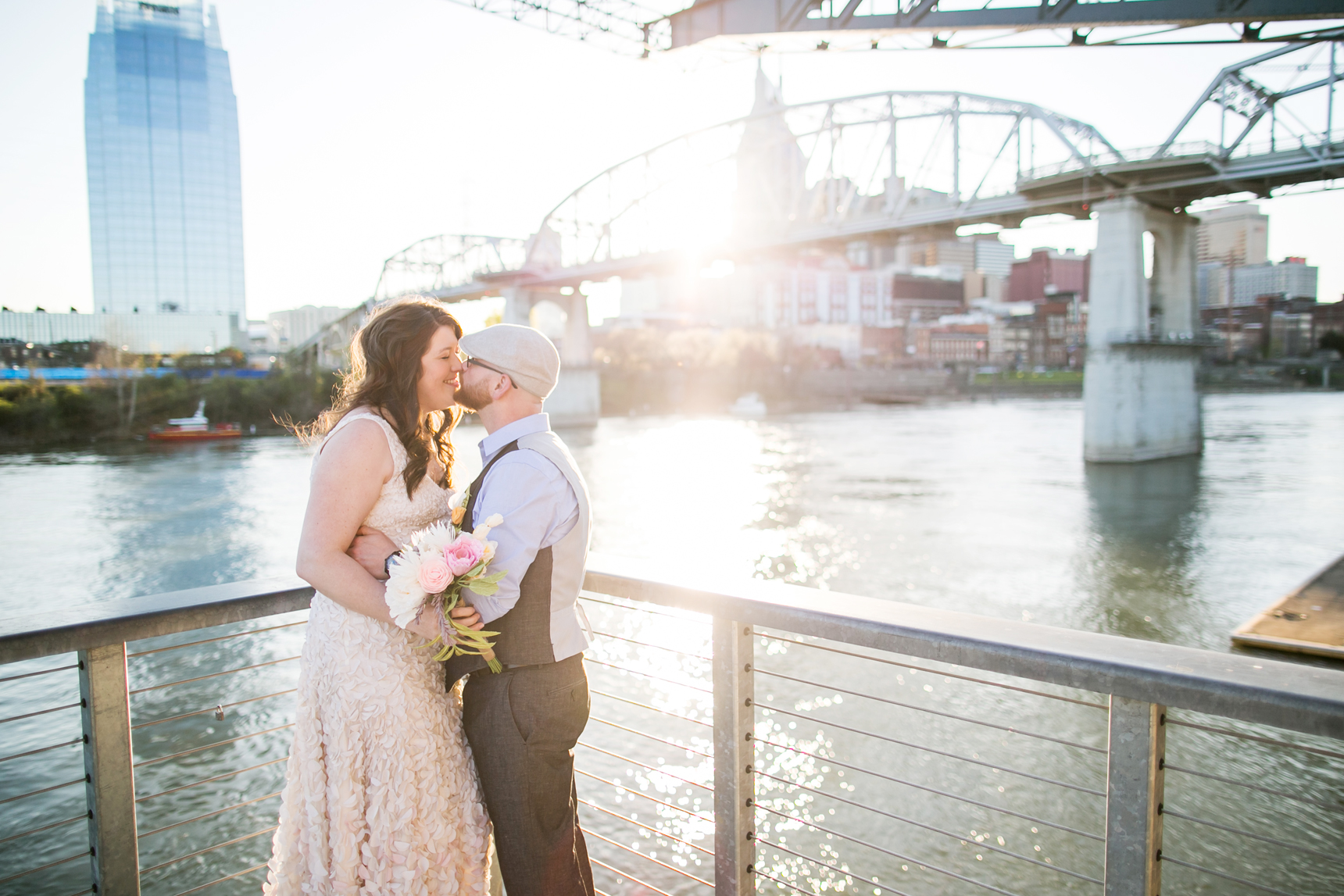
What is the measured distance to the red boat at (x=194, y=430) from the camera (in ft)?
153

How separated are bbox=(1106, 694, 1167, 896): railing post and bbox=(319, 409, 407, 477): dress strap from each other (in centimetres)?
161

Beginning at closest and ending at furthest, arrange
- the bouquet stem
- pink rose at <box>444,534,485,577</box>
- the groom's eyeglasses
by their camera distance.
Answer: pink rose at <box>444,534,485,577</box>
the bouquet stem
the groom's eyeglasses

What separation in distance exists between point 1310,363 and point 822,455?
90108 mm

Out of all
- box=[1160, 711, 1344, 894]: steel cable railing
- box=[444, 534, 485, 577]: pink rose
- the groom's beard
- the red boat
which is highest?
the groom's beard

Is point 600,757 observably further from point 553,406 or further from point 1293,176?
point 553,406

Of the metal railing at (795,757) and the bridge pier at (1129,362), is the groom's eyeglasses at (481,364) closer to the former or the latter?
the metal railing at (795,757)

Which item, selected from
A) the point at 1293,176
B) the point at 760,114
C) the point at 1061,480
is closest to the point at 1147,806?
the point at 1061,480

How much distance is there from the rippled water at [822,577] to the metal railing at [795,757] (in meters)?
0.06

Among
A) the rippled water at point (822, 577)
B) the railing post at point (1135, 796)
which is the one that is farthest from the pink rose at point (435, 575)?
the railing post at point (1135, 796)

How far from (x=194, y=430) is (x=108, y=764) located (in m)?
51.8

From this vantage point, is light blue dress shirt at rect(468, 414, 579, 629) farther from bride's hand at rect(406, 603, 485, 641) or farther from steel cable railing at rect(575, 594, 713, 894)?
steel cable railing at rect(575, 594, 713, 894)

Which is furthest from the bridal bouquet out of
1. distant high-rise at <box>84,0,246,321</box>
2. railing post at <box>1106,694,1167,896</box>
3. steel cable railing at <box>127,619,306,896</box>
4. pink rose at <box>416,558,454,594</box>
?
distant high-rise at <box>84,0,246,321</box>

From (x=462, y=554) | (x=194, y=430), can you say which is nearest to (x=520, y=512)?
(x=462, y=554)

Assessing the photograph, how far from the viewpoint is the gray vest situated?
2.00 m
